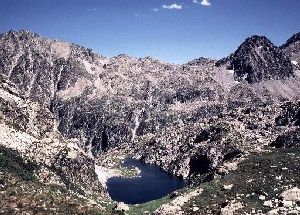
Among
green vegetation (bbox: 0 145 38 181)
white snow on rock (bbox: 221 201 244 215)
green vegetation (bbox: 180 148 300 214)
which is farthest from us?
green vegetation (bbox: 0 145 38 181)

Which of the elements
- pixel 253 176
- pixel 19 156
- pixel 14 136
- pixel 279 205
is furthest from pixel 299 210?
pixel 14 136

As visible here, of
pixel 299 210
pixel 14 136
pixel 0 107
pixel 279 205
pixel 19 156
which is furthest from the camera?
pixel 0 107

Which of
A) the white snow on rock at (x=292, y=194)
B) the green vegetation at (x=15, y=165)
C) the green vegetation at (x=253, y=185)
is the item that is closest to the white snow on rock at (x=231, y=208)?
the green vegetation at (x=253, y=185)

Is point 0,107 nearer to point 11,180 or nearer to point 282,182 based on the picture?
point 11,180

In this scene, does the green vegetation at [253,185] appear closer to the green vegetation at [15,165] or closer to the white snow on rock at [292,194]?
the white snow on rock at [292,194]

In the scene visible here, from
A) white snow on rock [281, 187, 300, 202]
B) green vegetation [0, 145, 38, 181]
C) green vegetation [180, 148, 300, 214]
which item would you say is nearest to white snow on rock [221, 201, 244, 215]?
green vegetation [180, 148, 300, 214]

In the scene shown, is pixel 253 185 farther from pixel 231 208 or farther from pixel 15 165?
pixel 15 165

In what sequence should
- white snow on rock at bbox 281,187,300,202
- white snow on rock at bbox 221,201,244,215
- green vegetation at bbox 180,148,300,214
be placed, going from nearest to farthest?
white snow on rock at bbox 281,187,300,202
white snow on rock at bbox 221,201,244,215
green vegetation at bbox 180,148,300,214

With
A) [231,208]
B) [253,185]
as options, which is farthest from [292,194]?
→ [253,185]

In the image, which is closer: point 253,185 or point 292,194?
point 292,194

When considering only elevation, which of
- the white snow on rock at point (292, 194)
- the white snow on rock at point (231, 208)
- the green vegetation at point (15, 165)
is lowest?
the white snow on rock at point (231, 208)

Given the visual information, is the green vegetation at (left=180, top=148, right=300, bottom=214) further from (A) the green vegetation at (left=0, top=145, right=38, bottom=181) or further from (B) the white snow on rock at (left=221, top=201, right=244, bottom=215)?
(A) the green vegetation at (left=0, top=145, right=38, bottom=181)
